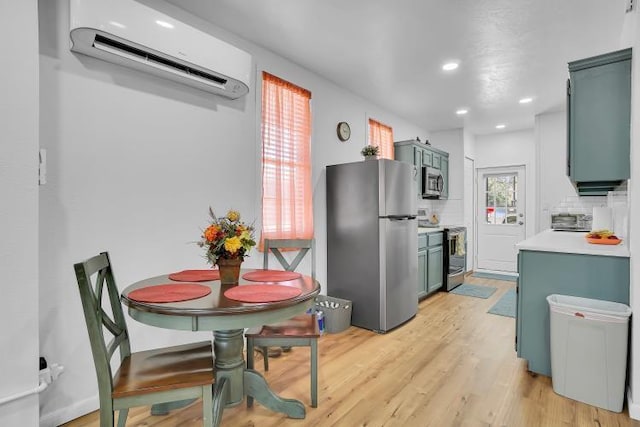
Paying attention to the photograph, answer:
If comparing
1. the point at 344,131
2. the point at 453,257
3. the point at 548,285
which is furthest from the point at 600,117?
the point at 453,257

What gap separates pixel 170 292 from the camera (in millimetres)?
1669

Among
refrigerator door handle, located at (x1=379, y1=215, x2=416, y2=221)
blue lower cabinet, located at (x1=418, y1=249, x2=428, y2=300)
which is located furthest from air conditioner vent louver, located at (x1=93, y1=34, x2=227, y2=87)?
blue lower cabinet, located at (x1=418, y1=249, x2=428, y2=300)

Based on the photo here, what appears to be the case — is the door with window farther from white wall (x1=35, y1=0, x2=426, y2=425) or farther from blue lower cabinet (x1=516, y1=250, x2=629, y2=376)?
white wall (x1=35, y1=0, x2=426, y2=425)

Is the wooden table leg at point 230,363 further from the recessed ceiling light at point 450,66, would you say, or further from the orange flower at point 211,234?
the recessed ceiling light at point 450,66

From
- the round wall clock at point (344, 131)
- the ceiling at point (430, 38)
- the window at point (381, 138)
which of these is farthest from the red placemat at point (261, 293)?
the window at point (381, 138)

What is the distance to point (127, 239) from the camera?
2.20 meters

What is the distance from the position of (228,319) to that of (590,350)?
7.20ft

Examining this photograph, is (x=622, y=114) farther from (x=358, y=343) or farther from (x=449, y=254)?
(x=449, y=254)

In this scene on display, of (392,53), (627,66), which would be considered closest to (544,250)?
(627,66)

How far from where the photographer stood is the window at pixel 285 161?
3.08 m

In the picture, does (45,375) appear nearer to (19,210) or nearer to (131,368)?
(131,368)

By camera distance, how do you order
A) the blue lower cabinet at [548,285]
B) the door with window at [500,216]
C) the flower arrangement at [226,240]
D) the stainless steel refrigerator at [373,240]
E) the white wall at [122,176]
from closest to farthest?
the flower arrangement at [226,240]
the white wall at [122,176]
the blue lower cabinet at [548,285]
the stainless steel refrigerator at [373,240]
the door with window at [500,216]

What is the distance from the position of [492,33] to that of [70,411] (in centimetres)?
396

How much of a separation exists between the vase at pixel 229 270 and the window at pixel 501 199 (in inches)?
236
